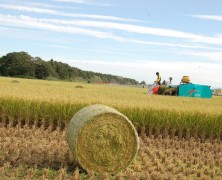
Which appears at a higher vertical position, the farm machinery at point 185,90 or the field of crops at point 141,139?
the farm machinery at point 185,90

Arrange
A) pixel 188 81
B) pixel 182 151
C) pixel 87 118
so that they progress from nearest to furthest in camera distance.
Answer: pixel 87 118
pixel 182 151
pixel 188 81

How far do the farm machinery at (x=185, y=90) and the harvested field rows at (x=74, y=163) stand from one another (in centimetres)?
1119

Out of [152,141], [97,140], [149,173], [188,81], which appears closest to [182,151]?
[152,141]

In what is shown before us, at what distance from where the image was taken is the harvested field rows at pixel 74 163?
25.1 feet

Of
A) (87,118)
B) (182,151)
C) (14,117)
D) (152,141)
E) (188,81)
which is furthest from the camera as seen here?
(188,81)

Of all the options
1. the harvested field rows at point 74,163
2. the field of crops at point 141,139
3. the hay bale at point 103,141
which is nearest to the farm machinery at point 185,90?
the field of crops at point 141,139

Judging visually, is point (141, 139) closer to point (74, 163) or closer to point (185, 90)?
point (74, 163)

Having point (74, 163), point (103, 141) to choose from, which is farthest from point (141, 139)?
point (103, 141)

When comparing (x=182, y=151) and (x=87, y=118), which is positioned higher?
(x=87, y=118)

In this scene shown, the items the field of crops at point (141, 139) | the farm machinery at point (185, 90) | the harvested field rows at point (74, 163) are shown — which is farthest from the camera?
the farm machinery at point (185, 90)

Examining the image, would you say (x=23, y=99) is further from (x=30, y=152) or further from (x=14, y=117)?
(x=30, y=152)

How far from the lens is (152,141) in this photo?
1126 cm

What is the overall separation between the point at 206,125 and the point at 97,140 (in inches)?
217

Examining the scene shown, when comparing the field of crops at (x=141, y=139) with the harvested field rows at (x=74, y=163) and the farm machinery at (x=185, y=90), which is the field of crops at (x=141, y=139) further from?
the farm machinery at (x=185, y=90)
